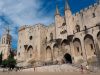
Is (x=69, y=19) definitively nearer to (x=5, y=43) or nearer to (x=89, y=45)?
(x=89, y=45)

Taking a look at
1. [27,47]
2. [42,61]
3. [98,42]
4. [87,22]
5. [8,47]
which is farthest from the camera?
[8,47]

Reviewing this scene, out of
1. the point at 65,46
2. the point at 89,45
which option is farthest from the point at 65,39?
the point at 89,45

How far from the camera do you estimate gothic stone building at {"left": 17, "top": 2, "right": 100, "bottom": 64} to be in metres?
33.8

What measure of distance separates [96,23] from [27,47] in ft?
65.8

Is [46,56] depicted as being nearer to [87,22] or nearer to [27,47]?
[27,47]

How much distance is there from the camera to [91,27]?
112 feet

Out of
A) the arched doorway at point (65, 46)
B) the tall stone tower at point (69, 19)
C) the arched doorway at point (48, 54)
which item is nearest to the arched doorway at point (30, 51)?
the arched doorway at point (48, 54)

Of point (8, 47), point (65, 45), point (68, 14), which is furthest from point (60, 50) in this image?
point (8, 47)

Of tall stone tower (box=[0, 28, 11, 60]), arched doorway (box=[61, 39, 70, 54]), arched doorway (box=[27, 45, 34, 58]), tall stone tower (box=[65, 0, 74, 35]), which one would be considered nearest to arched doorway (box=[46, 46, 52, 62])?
arched doorway (box=[27, 45, 34, 58])

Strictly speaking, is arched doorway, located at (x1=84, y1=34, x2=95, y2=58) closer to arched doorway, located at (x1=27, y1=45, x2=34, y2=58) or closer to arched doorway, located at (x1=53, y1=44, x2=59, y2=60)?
arched doorway, located at (x1=53, y1=44, x2=59, y2=60)

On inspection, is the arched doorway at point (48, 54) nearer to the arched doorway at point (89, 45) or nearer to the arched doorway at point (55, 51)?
the arched doorway at point (55, 51)

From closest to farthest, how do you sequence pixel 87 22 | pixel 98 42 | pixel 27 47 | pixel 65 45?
→ pixel 98 42 < pixel 87 22 < pixel 65 45 < pixel 27 47

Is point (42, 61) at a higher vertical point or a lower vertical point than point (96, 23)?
lower

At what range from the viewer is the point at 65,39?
38438mm
